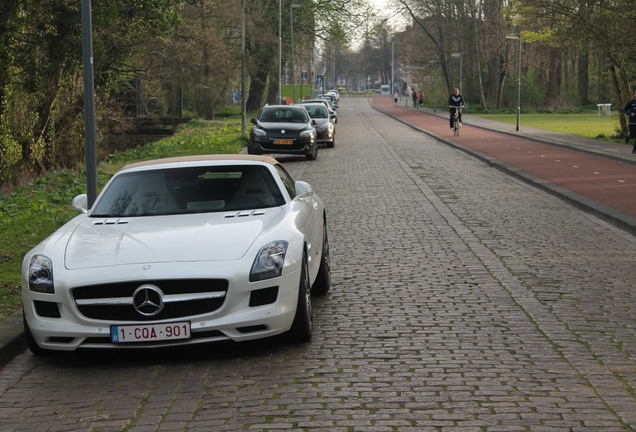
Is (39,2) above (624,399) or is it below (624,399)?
→ above

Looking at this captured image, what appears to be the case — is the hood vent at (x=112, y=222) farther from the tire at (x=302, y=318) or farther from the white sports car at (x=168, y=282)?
the tire at (x=302, y=318)

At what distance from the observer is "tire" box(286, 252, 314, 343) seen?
6129 millimetres

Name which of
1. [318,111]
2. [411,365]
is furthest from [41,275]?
[318,111]

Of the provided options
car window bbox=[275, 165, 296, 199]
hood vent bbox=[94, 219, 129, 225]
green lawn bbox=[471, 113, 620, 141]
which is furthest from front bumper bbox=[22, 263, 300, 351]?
green lawn bbox=[471, 113, 620, 141]

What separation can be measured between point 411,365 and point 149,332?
1.62 metres

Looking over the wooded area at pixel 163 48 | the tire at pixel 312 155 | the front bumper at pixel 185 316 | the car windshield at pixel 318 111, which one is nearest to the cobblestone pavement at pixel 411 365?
the front bumper at pixel 185 316

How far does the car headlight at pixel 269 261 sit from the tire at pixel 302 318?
9.7 inches

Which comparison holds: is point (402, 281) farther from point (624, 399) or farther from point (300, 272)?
point (624, 399)

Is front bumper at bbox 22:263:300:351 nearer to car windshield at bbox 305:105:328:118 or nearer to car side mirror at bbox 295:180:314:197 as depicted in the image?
car side mirror at bbox 295:180:314:197

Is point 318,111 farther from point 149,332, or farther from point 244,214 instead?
point 149,332

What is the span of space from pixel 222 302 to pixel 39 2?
17310 mm

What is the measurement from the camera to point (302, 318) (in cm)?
614

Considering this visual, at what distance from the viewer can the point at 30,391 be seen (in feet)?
17.8

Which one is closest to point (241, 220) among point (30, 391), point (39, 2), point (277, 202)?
point (277, 202)
